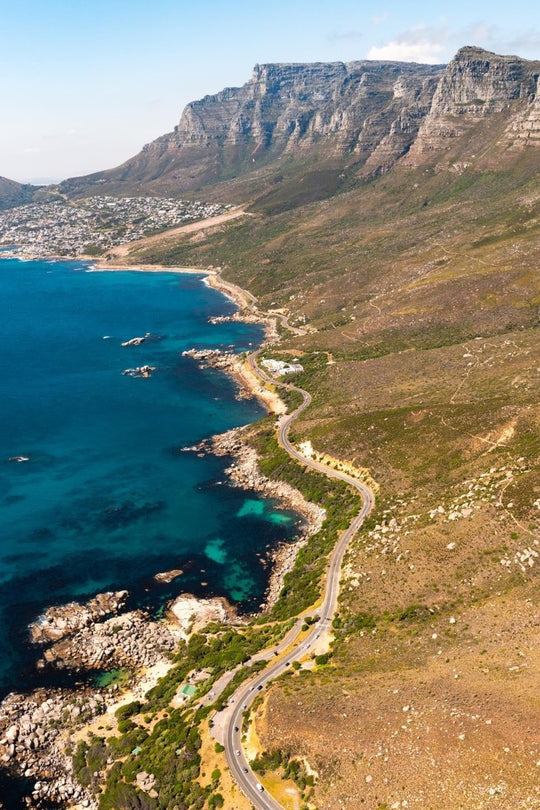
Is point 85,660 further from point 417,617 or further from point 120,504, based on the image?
point 417,617

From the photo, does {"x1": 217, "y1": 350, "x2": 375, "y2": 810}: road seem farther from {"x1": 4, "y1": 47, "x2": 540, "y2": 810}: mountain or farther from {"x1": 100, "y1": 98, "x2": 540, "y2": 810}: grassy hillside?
{"x1": 100, "y1": 98, "x2": 540, "y2": 810}: grassy hillside

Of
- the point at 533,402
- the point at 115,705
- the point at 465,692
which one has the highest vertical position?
the point at 533,402

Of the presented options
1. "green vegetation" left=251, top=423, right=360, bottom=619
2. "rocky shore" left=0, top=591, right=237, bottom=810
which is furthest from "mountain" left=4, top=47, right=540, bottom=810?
"rocky shore" left=0, top=591, right=237, bottom=810

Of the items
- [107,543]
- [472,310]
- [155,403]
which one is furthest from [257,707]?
[472,310]

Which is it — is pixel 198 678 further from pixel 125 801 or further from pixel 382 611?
pixel 382 611

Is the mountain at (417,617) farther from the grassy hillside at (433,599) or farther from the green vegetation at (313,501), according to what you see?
the green vegetation at (313,501)
